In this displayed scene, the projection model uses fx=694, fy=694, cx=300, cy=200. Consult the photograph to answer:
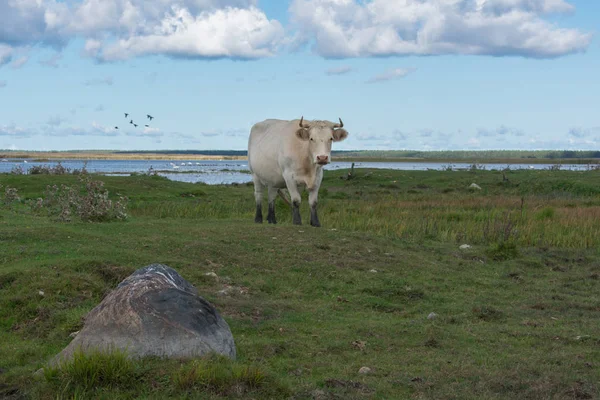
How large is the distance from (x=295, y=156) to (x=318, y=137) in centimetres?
76

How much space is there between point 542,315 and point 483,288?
5.76 ft

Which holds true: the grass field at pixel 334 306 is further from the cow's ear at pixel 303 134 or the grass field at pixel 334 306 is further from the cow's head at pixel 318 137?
the cow's ear at pixel 303 134

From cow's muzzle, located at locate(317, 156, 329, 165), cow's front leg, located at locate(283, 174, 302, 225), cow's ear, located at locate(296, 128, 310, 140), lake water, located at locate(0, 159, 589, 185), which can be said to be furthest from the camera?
lake water, located at locate(0, 159, 589, 185)

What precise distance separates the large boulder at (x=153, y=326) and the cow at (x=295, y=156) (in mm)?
7778

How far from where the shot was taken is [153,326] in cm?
582

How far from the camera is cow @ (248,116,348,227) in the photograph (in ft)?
46.6

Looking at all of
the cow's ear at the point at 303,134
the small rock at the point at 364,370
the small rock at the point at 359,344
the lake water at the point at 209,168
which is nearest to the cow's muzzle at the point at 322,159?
the cow's ear at the point at 303,134

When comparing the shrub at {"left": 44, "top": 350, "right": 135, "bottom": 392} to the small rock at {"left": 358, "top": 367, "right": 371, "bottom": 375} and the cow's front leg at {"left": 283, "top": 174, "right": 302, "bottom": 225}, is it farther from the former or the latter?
the cow's front leg at {"left": 283, "top": 174, "right": 302, "bottom": 225}

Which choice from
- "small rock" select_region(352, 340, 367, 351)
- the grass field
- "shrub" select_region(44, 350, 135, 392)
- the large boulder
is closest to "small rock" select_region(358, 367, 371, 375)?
the grass field

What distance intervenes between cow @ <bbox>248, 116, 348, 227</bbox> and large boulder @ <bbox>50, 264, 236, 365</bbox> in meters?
7.78

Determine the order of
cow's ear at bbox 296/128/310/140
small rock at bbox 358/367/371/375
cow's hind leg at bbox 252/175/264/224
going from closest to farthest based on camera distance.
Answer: small rock at bbox 358/367/371/375
cow's ear at bbox 296/128/310/140
cow's hind leg at bbox 252/175/264/224

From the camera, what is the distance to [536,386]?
591 centimetres

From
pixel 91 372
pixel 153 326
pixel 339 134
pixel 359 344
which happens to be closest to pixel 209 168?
pixel 339 134

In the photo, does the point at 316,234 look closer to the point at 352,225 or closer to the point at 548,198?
the point at 352,225
